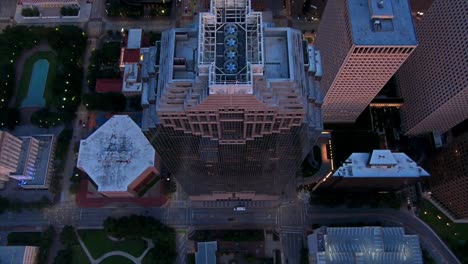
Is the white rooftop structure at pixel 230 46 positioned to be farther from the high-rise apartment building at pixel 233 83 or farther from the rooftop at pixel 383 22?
the rooftop at pixel 383 22

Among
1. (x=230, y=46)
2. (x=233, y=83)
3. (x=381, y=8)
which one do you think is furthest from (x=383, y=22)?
(x=233, y=83)

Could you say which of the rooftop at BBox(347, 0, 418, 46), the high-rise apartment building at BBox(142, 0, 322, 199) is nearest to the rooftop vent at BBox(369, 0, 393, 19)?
the rooftop at BBox(347, 0, 418, 46)

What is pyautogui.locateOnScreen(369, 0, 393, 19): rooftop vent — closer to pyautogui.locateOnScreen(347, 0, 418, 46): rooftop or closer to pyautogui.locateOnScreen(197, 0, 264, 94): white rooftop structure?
pyautogui.locateOnScreen(347, 0, 418, 46): rooftop

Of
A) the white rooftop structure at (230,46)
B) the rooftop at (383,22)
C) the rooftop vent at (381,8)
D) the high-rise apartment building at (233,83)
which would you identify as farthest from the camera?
the rooftop at (383,22)

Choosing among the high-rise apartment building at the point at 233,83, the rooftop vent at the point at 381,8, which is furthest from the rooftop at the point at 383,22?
the high-rise apartment building at the point at 233,83

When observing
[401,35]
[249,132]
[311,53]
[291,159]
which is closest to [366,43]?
[401,35]

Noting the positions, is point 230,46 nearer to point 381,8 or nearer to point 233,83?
point 233,83

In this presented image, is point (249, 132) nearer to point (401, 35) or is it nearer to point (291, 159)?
point (291, 159)
